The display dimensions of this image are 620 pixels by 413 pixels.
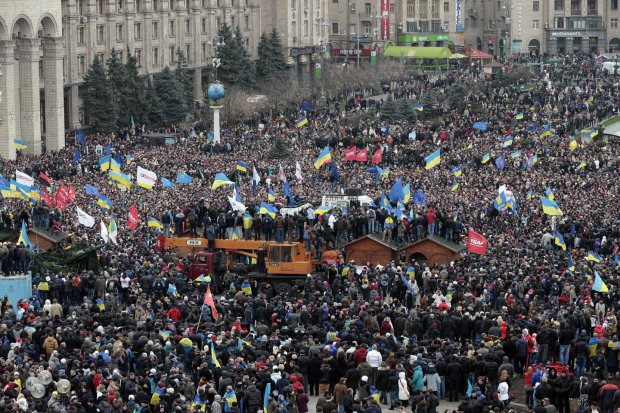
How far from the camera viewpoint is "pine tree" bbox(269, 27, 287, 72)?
116188 mm

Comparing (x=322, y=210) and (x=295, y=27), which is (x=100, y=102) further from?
(x=322, y=210)

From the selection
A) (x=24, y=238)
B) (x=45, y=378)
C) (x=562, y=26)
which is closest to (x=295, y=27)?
(x=562, y=26)

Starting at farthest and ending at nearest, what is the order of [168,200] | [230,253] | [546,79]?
[546,79] → [168,200] → [230,253]

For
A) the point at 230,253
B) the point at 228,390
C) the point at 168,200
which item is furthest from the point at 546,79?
the point at 228,390

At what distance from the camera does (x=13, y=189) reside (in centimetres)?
6138

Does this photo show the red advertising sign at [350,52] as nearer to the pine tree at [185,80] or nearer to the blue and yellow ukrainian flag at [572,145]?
the pine tree at [185,80]

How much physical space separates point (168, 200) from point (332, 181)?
982cm

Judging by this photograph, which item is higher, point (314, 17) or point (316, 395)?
point (314, 17)

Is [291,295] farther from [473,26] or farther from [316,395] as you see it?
[473,26]

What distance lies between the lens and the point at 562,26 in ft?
449

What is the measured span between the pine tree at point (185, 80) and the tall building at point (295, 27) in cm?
1393

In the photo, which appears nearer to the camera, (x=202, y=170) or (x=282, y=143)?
(x=202, y=170)

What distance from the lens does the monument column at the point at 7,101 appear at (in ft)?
286

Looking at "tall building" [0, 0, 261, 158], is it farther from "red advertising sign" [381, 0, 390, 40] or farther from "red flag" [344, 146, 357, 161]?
"red flag" [344, 146, 357, 161]
